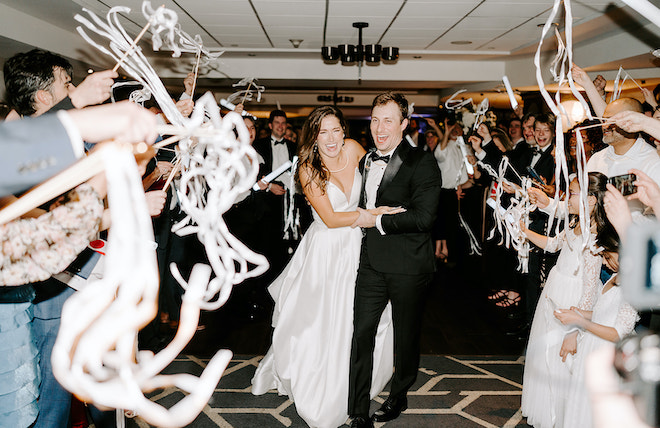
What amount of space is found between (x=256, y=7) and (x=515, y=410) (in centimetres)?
441

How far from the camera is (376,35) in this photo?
20.5 ft

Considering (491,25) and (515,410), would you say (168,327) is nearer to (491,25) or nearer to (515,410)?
(515,410)

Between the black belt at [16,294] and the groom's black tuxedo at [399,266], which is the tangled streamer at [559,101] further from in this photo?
the black belt at [16,294]

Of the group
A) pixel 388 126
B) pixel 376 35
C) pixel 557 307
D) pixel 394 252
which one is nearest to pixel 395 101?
pixel 388 126

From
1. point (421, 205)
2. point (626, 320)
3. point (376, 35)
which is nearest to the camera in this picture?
point (626, 320)

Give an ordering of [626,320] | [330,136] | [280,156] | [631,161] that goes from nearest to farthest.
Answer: [626,320] < [330,136] < [631,161] < [280,156]

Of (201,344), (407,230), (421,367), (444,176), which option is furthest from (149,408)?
(444,176)

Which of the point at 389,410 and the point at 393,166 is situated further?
the point at 389,410

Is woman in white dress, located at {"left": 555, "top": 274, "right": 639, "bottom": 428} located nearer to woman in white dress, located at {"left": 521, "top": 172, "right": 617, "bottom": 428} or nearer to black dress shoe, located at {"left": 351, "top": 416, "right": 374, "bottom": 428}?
woman in white dress, located at {"left": 521, "top": 172, "right": 617, "bottom": 428}

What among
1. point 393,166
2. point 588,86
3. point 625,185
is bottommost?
point 625,185

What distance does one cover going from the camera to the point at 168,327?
3.95m

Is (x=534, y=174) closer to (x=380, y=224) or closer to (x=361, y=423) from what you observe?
(x=380, y=224)

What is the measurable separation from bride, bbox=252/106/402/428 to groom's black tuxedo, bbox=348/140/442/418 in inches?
4.9

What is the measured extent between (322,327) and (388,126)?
122 centimetres
